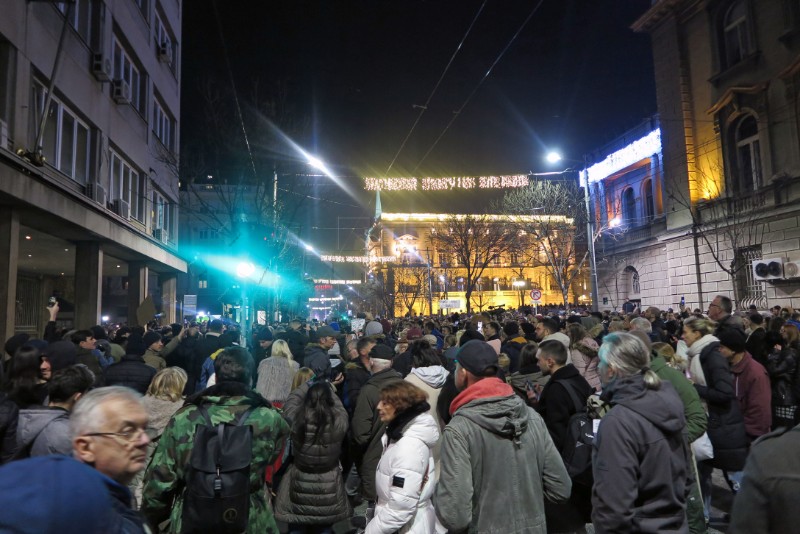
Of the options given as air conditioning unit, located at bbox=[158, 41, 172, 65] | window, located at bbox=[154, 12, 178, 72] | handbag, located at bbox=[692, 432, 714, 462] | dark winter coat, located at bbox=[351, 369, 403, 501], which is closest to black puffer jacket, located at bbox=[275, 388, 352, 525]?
dark winter coat, located at bbox=[351, 369, 403, 501]

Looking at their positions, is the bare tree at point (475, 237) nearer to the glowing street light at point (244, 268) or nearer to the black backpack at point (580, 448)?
the glowing street light at point (244, 268)

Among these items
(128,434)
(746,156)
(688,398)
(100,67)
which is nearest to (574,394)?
(688,398)

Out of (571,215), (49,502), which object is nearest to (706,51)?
(571,215)

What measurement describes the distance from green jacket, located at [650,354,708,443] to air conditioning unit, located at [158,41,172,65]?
25.4m

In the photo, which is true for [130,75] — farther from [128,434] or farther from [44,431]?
[128,434]

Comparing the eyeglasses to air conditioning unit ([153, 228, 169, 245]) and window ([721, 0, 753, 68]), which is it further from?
window ([721, 0, 753, 68])

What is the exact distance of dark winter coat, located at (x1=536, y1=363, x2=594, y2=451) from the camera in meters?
4.24

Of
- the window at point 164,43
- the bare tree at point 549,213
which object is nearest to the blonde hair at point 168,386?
the window at point 164,43

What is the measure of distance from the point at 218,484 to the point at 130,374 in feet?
13.3

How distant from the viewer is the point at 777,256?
20203 mm

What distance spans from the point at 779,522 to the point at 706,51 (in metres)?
28.9

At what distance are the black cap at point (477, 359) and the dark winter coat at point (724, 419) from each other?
3.10m

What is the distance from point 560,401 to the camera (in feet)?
14.0

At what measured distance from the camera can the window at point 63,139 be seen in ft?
42.3
